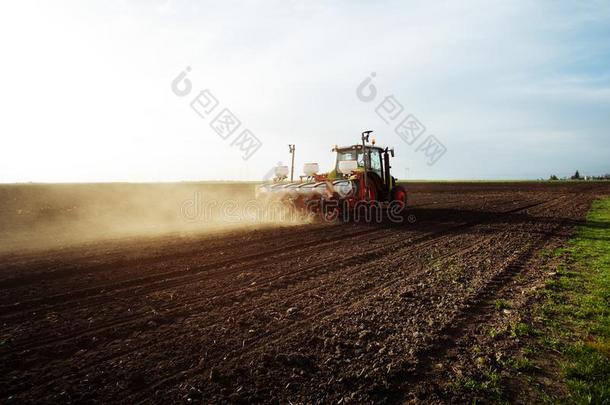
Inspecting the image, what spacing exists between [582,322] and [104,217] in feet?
59.1

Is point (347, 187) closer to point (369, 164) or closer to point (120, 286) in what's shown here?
point (369, 164)

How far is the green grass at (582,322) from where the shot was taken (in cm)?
304

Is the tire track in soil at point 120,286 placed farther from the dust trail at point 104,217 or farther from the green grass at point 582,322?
the green grass at point 582,322

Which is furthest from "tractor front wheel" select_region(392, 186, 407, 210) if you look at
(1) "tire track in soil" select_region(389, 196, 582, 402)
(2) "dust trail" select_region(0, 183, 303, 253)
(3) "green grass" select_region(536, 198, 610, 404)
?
(1) "tire track in soil" select_region(389, 196, 582, 402)

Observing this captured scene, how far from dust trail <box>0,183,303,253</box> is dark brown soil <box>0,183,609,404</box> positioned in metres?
3.23

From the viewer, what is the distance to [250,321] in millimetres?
4215

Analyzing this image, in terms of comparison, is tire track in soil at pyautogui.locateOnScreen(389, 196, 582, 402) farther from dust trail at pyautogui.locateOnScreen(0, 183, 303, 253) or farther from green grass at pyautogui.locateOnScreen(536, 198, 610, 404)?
dust trail at pyautogui.locateOnScreen(0, 183, 303, 253)

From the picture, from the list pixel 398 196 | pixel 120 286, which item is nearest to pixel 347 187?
pixel 398 196

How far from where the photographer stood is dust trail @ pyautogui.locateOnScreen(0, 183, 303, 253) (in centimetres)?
1114

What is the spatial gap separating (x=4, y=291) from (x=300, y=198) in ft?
31.0

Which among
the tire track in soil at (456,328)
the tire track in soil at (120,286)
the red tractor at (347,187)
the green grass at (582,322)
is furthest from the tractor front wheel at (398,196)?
the tire track in soil at (120,286)

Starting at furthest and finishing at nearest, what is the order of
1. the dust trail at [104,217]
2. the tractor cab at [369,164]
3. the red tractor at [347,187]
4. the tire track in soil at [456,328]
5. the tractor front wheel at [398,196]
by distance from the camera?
the tractor front wheel at [398,196]
the tractor cab at [369,164]
the red tractor at [347,187]
the dust trail at [104,217]
the tire track in soil at [456,328]

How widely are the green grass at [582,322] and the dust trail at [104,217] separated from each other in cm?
855

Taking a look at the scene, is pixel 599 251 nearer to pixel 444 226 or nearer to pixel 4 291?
pixel 444 226
